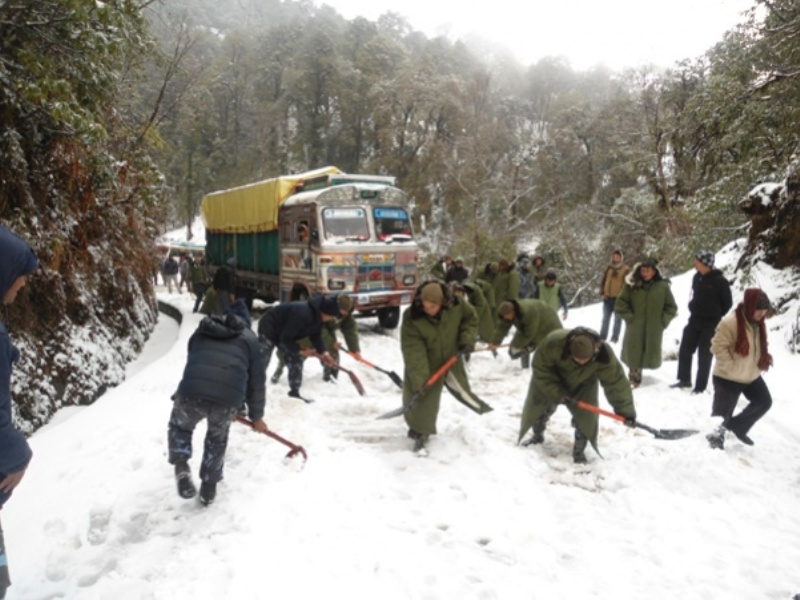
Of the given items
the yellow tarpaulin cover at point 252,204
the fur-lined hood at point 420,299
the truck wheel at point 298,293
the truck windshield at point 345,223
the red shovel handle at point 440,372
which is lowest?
the red shovel handle at point 440,372

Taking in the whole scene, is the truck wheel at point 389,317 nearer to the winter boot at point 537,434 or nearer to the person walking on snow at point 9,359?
the winter boot at point 537,434

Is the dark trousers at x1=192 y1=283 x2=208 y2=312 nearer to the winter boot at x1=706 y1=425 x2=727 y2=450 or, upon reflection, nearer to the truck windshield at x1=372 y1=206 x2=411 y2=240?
the truck windshield at x1=372 y1=206 x2=411 y2=240

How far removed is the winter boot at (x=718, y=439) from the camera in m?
4.93

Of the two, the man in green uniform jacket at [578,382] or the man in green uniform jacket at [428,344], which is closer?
the man in green uniform jacket at [578,382]

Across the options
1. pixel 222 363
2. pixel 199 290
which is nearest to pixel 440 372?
pixel 222 363

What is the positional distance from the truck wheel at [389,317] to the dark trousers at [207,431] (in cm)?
816

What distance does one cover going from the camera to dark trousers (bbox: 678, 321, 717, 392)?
21.3 ft

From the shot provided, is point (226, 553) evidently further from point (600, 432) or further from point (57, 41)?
point (57, 41)

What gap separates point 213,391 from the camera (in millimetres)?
3678

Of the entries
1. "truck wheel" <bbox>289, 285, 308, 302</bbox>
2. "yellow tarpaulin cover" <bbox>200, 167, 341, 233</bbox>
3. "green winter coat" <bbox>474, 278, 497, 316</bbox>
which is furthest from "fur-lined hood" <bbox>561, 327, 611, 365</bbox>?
"yellow tarpaulin cover" <bbox>200, 167, 341, 233</bbox>

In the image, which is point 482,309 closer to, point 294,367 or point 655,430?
point 294,367

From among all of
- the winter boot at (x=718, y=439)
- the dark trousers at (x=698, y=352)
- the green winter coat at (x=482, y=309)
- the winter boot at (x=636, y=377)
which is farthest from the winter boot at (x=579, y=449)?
the green winter coat at (x=482, y=309)

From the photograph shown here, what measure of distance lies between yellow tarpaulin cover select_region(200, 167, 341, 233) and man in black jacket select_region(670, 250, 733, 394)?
8.14 metres

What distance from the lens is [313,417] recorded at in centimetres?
602
